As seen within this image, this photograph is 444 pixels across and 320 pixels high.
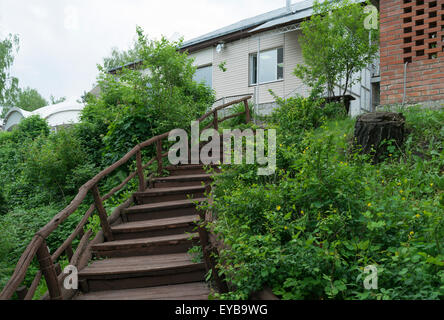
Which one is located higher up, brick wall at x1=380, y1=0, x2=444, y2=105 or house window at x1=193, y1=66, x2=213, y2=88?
house window at x1=193, y1=66, x2=213, y2=88

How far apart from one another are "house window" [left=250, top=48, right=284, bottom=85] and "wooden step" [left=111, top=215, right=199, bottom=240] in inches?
386

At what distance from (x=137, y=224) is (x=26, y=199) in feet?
17.2

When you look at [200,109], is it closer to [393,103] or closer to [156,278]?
[393,103]

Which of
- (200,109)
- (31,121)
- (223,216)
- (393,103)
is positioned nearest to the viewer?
(223,216)

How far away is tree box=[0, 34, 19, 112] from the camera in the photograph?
96.6 ft

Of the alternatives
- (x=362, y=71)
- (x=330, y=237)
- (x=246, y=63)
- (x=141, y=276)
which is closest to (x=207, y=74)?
(x=246, y=63)

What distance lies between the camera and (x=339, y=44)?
9023 millimetres

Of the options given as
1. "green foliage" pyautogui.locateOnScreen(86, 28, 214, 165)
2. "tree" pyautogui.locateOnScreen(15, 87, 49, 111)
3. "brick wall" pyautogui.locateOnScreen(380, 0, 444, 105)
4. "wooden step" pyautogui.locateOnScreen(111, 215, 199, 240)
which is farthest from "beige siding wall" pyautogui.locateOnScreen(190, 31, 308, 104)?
"tree" pyautogui.locateOnScreen(15, 87, 49, 111)

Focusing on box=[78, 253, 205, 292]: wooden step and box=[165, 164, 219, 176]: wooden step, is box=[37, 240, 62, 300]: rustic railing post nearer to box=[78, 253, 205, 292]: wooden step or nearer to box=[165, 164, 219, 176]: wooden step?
box=[78, 253, 205, 292]: wooden step

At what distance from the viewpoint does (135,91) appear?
8445mm

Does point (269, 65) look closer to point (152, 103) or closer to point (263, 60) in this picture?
point (263, 60)

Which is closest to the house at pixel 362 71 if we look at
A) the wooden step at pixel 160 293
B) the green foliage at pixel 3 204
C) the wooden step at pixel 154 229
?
the wooden step at pixel 154 229

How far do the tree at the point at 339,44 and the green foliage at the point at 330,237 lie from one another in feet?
18.7
